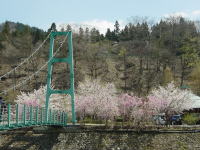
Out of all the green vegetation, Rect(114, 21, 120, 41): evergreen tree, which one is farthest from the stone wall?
Rect(114, 21, 120, 41): evergreen tree

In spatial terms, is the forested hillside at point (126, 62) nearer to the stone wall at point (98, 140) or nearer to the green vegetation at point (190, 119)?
the green vegetation at point (190, 119)

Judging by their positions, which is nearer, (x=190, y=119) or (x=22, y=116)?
(x=22, y=116)

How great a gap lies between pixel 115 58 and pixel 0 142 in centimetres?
3552

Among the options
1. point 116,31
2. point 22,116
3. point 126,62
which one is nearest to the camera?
point 22,116

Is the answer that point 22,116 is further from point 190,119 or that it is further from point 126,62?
point 126,62

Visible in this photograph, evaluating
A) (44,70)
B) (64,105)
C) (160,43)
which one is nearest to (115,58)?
(160,43)

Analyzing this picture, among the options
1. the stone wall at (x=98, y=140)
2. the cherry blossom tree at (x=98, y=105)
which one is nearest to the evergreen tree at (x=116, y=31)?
the cherry blossom tree at (x=98, y=105)

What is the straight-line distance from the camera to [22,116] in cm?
1573

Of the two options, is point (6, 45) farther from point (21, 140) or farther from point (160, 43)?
point (21, 140)

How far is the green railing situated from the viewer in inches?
530

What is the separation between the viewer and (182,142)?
22.7m

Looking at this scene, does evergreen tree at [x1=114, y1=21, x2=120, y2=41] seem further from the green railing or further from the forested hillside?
the green railing

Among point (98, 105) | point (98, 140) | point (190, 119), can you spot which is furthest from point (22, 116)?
point (190, 119)

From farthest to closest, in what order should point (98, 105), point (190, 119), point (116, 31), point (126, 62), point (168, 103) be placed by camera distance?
point (116, 31)
point (126, 62)
point (98, 105)
point (168, 103)
point (190, 119)
